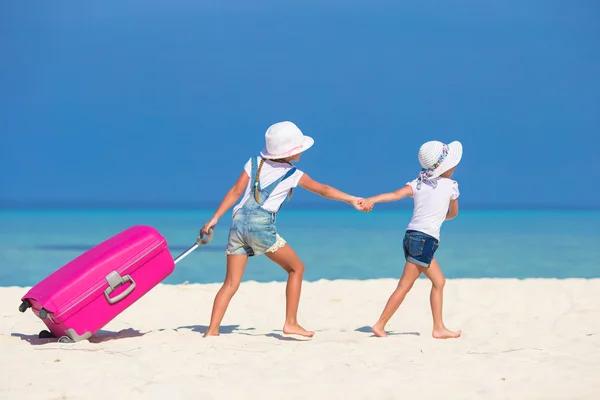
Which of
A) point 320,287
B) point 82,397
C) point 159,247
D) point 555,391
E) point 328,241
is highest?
point 328,241

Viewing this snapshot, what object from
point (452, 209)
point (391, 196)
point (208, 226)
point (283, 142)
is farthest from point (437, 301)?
point (208, 226)

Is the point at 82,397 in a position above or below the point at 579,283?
below

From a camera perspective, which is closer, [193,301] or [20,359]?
[20,359]

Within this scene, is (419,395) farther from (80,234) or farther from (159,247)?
(80,234)

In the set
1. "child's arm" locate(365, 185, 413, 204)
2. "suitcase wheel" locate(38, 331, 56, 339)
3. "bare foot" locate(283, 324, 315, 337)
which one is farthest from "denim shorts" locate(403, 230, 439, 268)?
"suitcase wheel" locate(38, 331, 56, 339)

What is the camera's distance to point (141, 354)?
175 inches

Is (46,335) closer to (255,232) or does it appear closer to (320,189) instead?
(255,232)

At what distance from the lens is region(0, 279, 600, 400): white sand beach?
3.79 m

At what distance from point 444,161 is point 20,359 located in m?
2.92

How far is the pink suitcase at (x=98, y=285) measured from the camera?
473 centimetres

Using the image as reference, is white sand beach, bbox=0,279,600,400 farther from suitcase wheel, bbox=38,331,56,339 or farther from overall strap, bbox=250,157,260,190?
overall strap, bbox=250,157,260,190

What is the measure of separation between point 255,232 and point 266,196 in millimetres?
241

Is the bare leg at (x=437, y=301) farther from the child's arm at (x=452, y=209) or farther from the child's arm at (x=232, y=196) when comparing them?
the child's arm at (x=232, y=196)

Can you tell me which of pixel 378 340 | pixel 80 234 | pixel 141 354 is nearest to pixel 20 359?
pixel 141 354
